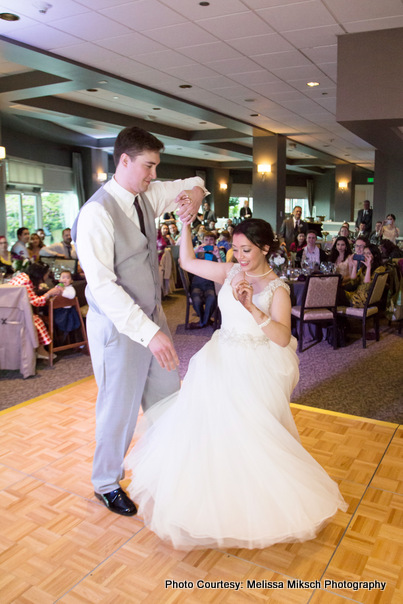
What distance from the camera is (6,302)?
475cm

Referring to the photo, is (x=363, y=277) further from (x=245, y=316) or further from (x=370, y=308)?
(x=245, y=316)

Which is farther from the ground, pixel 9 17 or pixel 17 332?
pixel 9 17

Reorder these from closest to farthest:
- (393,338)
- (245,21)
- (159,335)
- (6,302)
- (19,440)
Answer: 1. (159,335)
2. (19,440)
3. (6,302)
4. (245,21)
5. (393,338)

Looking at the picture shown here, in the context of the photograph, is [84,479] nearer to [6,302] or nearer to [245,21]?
[6,302]

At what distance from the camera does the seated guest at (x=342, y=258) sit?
680cm

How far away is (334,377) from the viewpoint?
491 cm

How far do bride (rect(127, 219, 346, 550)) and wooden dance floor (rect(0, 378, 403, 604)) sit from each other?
0.43 feet

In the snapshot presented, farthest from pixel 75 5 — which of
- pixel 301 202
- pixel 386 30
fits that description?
pixel 301 202

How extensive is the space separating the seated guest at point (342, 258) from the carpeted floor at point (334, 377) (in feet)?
2.88

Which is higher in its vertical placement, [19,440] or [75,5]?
[75,5]

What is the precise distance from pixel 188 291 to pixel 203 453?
4547 millimetres

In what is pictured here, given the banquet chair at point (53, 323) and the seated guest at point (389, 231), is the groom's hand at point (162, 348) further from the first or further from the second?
the seated guest at point (389, 231)

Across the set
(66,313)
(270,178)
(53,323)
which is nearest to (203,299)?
(66,313)

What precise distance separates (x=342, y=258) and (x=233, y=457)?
18.2ft
